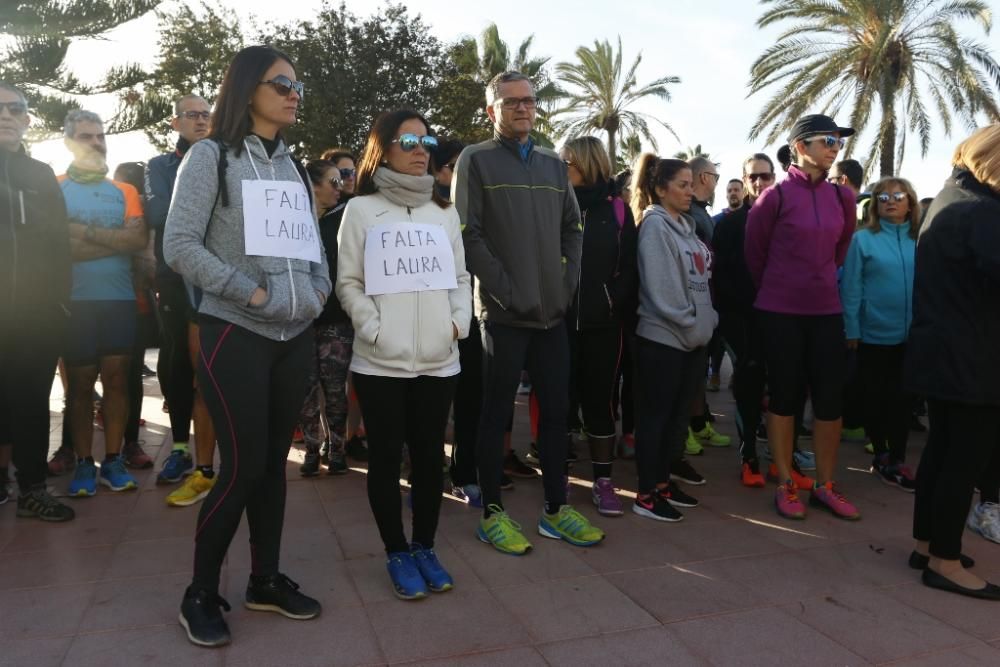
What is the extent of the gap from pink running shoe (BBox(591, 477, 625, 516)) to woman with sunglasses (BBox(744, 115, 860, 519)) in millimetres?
900

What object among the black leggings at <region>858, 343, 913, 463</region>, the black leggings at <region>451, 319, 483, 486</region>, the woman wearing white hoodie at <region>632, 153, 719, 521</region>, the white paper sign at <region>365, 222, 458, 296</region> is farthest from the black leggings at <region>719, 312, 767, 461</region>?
the white paper sign at <region>365, 222, 458, 296</region>

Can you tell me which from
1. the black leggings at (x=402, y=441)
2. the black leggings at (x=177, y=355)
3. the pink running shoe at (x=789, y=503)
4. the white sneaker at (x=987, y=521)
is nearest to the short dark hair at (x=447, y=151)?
the black leggings at (x=177, y=355)

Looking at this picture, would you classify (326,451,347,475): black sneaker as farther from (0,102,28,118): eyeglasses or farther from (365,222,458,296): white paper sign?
(0,102,28,118): eyeglasses

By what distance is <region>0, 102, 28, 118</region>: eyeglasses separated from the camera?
412 centimetres

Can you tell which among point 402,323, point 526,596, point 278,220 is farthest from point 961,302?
point 278,220

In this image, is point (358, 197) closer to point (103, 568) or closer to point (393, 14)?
point (103, 568)

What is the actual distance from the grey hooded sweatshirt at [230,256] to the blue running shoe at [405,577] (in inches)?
41.1

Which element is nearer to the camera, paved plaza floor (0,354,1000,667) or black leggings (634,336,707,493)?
paved plaza floor (0,354,1000,667)

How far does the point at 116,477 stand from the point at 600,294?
304 cm

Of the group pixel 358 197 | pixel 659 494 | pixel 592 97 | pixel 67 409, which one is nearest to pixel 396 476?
pixel 358 197

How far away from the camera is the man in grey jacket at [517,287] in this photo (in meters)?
3.81

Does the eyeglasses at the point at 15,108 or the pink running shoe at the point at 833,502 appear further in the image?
the pink running shoe at the point at 833,502

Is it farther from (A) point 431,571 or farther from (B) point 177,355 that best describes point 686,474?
(B) point 177,355

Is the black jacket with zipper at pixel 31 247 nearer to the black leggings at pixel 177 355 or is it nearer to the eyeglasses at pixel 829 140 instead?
the black leggings at pixel 177 355
